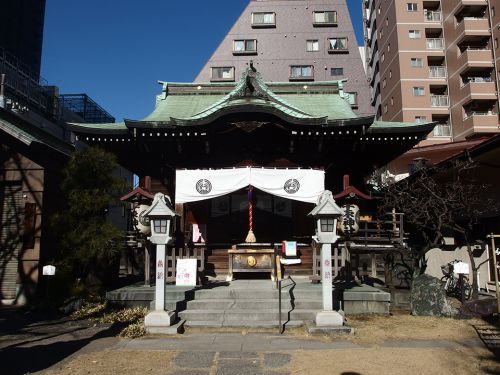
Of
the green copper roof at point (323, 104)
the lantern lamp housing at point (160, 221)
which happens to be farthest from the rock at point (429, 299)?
the green copper roof at point (323, 104)

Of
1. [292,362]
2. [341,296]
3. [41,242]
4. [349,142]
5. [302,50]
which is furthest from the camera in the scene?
[302,50]

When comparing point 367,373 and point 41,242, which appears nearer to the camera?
point 367,373

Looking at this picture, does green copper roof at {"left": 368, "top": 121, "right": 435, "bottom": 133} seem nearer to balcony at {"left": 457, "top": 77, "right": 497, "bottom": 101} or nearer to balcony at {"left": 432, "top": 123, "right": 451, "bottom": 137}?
balcony at {"left": 457, "top": 77, "right": 497, "bottom": 101}

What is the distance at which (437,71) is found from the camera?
41.5 m

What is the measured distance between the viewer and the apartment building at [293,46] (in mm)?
37844

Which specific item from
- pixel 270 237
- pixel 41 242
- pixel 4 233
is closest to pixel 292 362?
pixel 270 237

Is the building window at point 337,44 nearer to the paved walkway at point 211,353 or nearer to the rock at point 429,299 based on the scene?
the rock at point 429,299

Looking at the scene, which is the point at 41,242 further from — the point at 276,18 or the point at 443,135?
the point at 443,135

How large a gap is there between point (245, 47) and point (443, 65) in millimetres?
21187

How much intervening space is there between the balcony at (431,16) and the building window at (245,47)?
19.1 m

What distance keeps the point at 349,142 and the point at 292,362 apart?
8.97 m

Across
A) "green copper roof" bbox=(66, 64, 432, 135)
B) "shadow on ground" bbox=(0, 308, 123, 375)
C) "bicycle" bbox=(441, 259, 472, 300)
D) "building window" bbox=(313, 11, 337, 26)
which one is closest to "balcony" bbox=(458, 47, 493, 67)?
"building window" bbox=(313, 11, 337, 26)

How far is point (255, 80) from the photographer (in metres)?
13.8

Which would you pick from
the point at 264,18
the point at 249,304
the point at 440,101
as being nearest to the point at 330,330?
the point at 249,304
